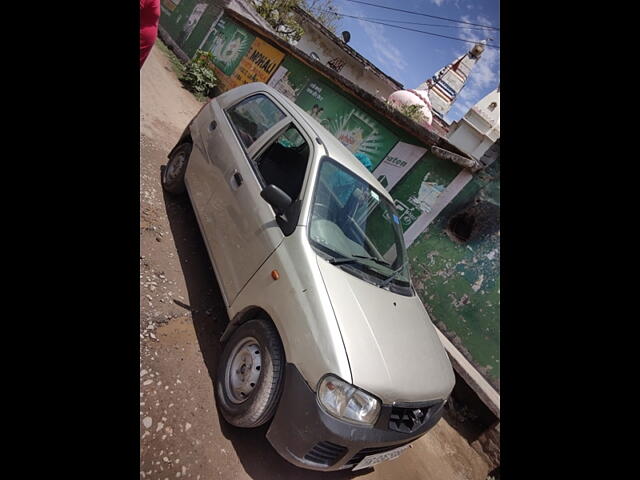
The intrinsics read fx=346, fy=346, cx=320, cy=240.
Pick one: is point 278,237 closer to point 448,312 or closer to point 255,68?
point 448,312

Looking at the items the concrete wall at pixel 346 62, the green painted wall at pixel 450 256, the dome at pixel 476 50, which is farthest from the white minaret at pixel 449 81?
the green painted wall at pixel 450 256

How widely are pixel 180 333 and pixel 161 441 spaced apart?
2.83 ft

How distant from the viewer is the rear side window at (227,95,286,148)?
3318 mm

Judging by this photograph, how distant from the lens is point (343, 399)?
6.37ft

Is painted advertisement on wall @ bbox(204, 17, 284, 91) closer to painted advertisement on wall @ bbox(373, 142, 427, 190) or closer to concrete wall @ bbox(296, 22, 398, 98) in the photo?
painted advertisement on wall @ bbox(373, 142, 427, 190)

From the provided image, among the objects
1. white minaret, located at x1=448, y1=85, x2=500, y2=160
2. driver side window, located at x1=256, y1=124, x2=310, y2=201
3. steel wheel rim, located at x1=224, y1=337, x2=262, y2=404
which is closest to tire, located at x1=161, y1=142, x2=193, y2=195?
driver side window, located at x1=256, y1=124, x2=310, y2=201

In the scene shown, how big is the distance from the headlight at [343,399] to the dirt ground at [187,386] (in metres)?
0.82

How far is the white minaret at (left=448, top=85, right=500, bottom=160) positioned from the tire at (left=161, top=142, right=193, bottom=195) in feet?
45.6

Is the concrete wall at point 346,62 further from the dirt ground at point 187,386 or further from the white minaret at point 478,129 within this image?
the dirt ground at point 187,386

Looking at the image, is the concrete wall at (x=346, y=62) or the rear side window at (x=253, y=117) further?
the concrete wall at (x=346, y=62)

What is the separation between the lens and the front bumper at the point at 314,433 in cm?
193

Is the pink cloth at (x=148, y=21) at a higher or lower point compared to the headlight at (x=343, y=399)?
higher

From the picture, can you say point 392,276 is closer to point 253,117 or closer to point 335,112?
point 253,117

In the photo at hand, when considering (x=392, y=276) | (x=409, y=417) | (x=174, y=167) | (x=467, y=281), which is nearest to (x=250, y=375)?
(x=409, y=417)
